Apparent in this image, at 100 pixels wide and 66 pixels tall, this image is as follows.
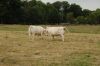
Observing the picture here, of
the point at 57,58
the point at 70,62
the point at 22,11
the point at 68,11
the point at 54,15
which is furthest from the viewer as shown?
the point at 68,11

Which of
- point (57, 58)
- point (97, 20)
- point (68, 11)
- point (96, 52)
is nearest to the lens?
point (57, 58)

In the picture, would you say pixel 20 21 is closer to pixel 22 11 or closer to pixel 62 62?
pixel 22 11

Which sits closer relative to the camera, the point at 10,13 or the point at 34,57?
the point at 34,57

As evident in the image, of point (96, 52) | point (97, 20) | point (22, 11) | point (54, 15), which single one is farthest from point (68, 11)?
point (96, 52)

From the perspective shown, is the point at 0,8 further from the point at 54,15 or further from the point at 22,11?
the point at 54,15

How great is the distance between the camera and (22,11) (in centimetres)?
8975

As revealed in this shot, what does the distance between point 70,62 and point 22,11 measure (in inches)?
3031

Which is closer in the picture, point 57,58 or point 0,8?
point 57,58

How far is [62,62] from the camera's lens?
1359 centimetres

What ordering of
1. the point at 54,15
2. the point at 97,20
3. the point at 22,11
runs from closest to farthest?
1. the point at 22,11
2. the point at 54,15
3. the point at 97,20

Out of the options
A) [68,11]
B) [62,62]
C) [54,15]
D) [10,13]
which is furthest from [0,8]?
[62,62]

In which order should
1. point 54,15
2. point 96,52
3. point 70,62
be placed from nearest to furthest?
point 70,62 → point 96,52 → point 54,15

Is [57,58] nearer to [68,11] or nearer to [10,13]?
[10,13]

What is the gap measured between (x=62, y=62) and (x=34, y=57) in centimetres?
193
